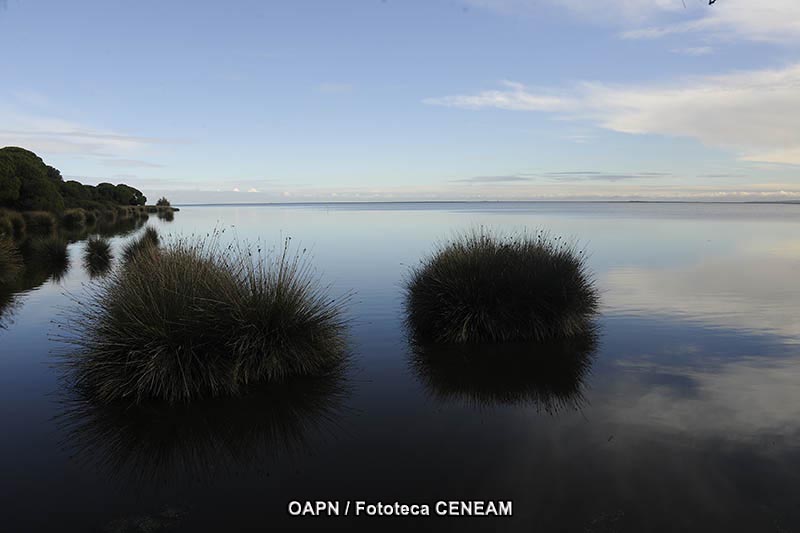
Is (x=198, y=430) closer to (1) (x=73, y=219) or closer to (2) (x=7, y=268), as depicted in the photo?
(2) (x=7, y=268)

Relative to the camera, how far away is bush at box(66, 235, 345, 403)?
8344 mm

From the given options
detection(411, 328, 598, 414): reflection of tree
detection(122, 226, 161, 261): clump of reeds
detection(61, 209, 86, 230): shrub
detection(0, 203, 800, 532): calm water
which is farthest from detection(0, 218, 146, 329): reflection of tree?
detection(61, 209, 86, 230): shrub

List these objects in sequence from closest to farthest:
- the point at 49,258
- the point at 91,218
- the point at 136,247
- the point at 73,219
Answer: the point at 136,247
the point at 49,258
the point at 73,219
the point at 91,218

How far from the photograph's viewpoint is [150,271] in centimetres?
968

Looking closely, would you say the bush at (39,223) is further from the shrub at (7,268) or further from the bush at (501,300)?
the bush at (501,300)

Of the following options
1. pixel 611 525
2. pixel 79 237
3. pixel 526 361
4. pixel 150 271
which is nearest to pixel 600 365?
pixel 526 361

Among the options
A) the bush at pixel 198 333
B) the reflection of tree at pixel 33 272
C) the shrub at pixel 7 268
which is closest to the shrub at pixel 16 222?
the reflection of tree at pixel 33 272

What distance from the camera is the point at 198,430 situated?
727 cm

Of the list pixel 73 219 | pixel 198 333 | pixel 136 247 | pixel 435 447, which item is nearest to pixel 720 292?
pixel 435 447

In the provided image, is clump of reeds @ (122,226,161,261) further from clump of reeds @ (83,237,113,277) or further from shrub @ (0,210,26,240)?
shrub @ (0,210,26,240)

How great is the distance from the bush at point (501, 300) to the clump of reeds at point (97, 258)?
54.7 ft

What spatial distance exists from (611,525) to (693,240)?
38455mm

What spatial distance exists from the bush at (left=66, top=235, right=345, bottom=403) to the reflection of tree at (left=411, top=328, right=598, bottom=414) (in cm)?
204

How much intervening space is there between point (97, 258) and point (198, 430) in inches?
891
